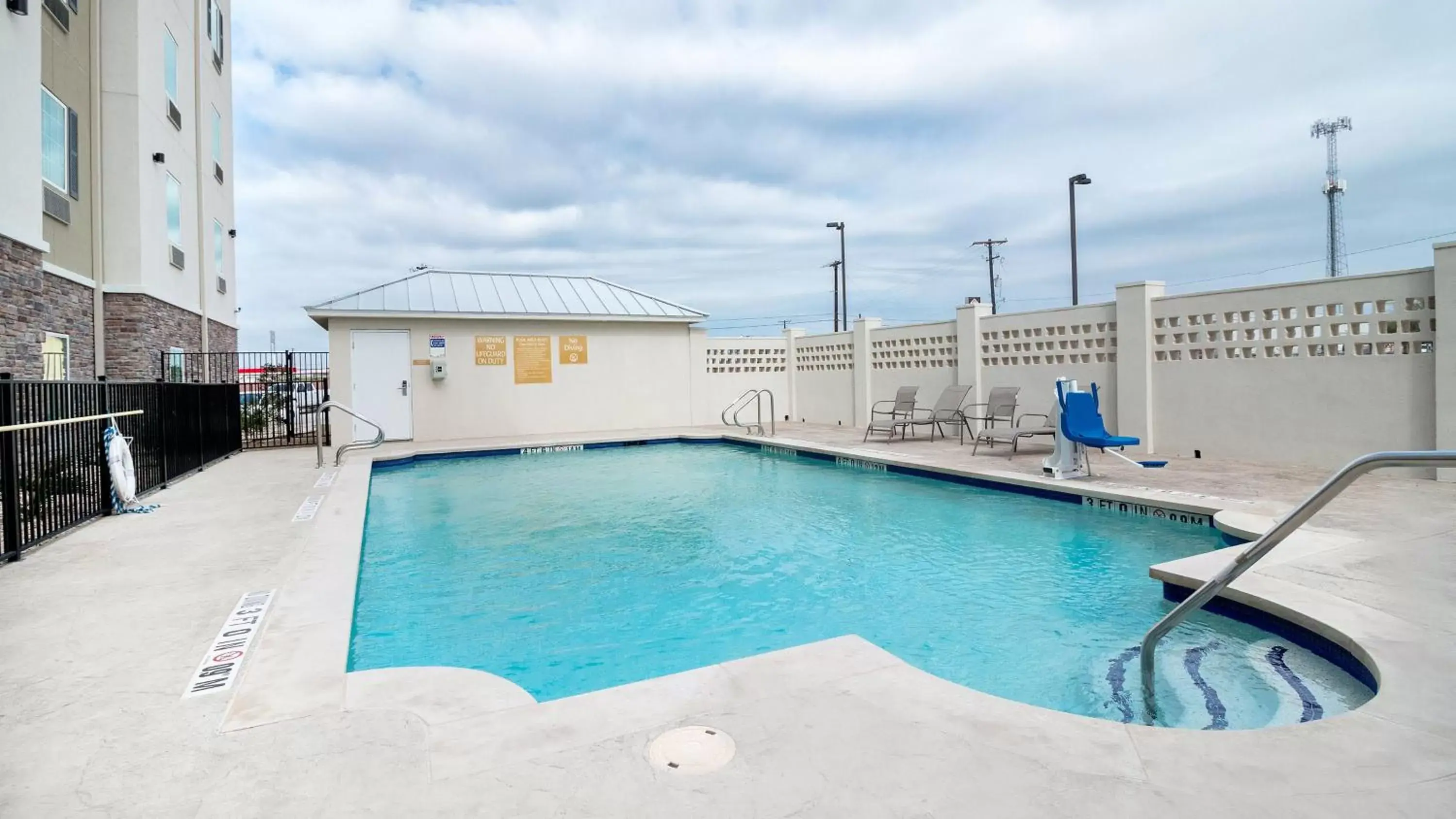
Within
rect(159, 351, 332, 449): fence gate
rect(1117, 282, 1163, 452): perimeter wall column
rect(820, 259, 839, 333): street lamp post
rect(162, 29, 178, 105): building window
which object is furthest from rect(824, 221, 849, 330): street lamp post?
rect(162, 29, 178, 105): building window

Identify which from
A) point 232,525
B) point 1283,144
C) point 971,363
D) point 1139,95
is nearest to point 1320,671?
point 232,525

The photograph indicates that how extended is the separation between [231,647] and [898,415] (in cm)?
1082

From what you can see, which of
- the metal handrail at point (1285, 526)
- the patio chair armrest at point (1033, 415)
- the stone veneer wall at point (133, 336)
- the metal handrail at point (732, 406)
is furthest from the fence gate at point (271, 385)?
the metal handrail at point (1285, 526)

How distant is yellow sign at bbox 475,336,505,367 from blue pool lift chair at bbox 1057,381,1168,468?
10.3m

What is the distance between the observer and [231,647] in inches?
111

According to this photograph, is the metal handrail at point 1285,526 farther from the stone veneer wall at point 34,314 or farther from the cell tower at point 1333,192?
the cell tower at point 1333,192

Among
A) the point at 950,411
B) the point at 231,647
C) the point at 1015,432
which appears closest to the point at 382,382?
the point at 950,411

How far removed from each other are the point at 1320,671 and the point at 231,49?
21365 mm

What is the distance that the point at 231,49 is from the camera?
16.0 meters

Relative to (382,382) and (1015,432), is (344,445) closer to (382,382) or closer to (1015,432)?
(382,382)

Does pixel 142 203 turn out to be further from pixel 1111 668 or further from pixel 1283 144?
pixel 1283 144

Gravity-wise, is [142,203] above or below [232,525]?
above

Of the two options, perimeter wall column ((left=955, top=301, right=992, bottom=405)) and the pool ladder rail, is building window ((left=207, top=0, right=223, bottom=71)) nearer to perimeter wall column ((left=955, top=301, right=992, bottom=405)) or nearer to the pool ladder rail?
the pool ladder rail

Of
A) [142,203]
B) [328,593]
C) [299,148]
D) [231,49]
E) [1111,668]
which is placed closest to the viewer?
[1111,668]
